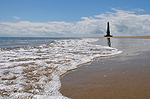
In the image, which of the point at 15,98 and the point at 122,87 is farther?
the point at 122,87

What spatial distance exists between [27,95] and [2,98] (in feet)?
1.45

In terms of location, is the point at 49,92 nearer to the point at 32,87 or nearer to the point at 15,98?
the point at 32,87

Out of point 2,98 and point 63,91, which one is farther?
point 63,91

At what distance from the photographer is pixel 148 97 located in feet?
7.34

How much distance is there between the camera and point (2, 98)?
7.51 ft

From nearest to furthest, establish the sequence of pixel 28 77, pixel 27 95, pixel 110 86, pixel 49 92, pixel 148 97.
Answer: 1. pixel 148 97
2. pixel 27 95
3. pixel 49 92
4. pixel 110 86
5. pixel 28 77

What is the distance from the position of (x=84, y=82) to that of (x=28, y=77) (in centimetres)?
162

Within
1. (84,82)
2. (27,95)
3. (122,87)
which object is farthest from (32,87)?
(122,87)

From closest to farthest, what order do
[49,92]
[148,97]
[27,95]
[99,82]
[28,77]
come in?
[148,97] < [27,95] < [49,92] < [99,82] < [28,77]

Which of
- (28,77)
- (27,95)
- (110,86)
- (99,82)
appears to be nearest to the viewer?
(27,95)

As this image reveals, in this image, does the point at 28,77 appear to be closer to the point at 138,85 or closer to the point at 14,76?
the point at 14,76

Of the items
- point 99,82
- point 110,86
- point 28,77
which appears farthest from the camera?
point 28,77

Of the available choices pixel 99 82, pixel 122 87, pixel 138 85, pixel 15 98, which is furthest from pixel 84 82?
pixel 15 98

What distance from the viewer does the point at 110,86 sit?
2.77 metres
